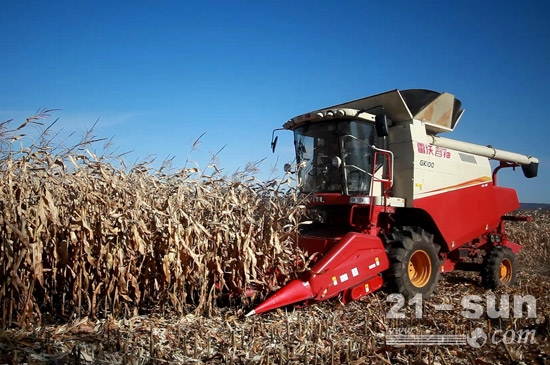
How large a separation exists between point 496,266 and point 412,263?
2.03 meters

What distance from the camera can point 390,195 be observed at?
5.95 m

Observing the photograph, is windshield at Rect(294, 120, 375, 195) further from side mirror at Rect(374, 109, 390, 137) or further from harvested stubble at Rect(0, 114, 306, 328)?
harvested stubble at Rect(0, 114, 306, 328)

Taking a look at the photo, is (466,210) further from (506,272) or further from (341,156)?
(341,156)

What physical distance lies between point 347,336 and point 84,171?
9.14 feet

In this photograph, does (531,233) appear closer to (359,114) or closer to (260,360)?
(359,114)

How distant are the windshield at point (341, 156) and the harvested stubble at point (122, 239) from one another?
1.41 meters

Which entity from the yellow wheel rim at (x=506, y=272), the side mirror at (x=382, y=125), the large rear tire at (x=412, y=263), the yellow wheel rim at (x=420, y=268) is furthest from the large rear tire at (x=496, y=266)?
the side mirror at (x=382, y=125)

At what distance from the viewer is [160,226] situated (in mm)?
3891

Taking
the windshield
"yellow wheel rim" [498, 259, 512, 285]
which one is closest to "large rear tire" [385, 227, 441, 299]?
the windshield

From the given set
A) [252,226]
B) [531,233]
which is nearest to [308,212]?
[252,226]

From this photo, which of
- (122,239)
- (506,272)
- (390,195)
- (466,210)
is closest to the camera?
(122,239)

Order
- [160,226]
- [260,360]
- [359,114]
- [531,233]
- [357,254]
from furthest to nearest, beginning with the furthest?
[531,233] < [359,114] < [357,254] < [160,226] < [260,360]

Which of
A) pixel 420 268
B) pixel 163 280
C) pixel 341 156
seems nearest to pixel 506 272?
pixel 420 268

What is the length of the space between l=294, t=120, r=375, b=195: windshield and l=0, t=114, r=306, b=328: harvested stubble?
1.41 meters
